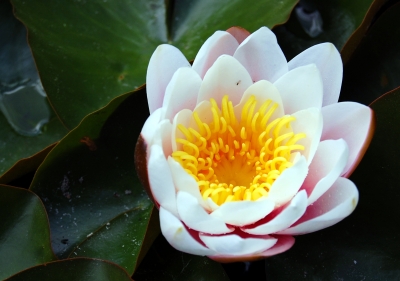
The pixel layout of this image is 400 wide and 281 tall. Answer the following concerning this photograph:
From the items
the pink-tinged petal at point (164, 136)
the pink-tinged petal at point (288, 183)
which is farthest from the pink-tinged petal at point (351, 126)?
the pink-tinged petal at point (164, 136)

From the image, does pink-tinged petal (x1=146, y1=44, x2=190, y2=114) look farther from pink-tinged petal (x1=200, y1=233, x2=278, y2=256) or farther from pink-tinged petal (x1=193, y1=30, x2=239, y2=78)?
pink-tinged petal (x1=200, y1=233, x2=278, y2=256)

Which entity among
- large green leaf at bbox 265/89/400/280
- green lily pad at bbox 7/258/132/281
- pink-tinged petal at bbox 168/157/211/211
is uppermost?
pink-tinged petal at bbox 168/157/211/211

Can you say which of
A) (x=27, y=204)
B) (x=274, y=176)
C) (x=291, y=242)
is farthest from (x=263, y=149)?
(x=27, y=204)

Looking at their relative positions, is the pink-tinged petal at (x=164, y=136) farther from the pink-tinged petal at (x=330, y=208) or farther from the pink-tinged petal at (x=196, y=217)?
the pink-tinged petal at (x=330, y=208)

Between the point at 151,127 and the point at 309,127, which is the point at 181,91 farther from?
the point at 309,127

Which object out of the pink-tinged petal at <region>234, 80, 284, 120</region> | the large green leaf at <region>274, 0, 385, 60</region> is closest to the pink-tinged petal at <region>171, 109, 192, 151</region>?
the pink-tinged petal at <region>234, 80, 284, 120</region>

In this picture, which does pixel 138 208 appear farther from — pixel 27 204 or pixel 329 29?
pixel 329 29
